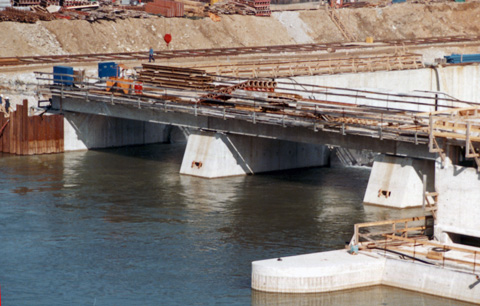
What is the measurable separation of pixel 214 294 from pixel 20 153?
26860 mm

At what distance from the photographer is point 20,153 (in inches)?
2021

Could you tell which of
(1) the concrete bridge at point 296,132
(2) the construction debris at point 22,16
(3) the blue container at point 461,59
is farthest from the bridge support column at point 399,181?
(2) the construction debris at point 22,16

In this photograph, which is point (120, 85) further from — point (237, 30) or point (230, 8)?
point (230, 8)

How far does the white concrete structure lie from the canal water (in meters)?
0.30

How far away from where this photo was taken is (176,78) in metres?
50.5

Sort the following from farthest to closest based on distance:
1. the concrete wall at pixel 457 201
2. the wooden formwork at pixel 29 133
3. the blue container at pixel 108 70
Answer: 1. the blue container at pixel 108 70
2. the wooden formwork at pixel 29 133
3. the concrete wall at pixel 457 201

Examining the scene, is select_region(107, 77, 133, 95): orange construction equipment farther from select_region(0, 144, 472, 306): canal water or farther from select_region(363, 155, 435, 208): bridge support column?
select_region(363, 155, 435, 208): bridge support column

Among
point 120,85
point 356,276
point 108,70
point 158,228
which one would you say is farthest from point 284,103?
point 356,276

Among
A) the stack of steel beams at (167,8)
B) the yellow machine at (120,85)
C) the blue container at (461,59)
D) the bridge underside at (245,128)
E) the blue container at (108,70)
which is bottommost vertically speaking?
the bridge underside at (245,128)

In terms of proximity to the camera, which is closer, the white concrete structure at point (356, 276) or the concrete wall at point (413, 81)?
the white concrete structure at point (356, 276)

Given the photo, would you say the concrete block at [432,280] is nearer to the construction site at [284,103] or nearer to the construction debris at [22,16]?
the construction site at [284,103]

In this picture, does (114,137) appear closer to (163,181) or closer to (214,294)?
(163,181)

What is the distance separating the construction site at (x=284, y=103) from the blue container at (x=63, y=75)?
0.39 ft

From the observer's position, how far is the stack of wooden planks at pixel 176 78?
49375 mm
